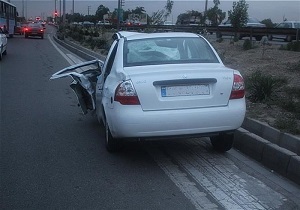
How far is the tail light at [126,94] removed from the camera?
18.7ft

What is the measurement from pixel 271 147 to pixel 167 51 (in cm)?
188

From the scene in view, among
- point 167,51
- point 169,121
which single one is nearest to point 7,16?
point 167,51

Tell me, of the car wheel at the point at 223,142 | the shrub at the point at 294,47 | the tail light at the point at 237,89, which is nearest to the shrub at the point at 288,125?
the car wheel at the point at 223,142

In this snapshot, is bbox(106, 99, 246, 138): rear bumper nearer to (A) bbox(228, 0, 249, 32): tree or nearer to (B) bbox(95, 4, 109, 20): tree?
(A) bbox(228, 0, 249, 32): tree

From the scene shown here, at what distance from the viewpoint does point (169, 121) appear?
18.5 feet

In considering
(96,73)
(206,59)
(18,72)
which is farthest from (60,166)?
(18,72)

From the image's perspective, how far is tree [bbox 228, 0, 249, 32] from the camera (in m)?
25.4

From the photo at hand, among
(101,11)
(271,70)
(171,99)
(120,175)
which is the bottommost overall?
(101,11)

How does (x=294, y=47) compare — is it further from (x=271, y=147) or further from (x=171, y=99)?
(x=171, y=99)

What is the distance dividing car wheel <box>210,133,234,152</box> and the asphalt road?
11 centimetres

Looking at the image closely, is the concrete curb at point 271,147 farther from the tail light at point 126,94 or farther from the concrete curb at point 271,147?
the tail light at point 126,94

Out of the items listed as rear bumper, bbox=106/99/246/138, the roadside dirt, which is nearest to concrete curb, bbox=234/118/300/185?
the roadside dirt

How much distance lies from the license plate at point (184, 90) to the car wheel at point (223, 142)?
2.61ft

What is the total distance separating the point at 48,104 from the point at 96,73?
242cm
